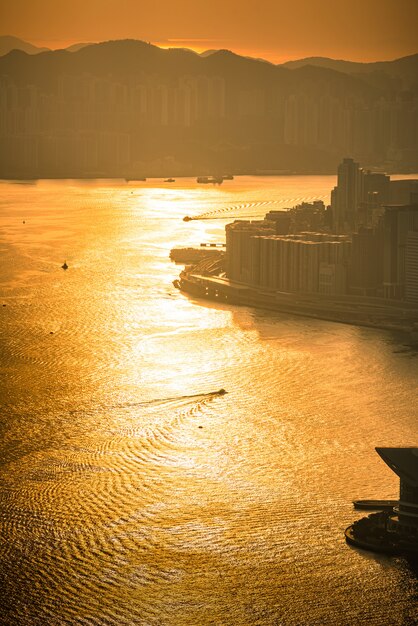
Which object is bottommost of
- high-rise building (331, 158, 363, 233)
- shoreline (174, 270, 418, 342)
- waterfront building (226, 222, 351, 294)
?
shoreline (174, 270, 418, 342)

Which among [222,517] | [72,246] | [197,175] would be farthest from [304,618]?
[197,175]

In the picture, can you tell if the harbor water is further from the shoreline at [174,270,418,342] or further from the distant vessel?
the distant vessel

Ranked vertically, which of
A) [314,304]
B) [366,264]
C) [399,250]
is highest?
[399,250]

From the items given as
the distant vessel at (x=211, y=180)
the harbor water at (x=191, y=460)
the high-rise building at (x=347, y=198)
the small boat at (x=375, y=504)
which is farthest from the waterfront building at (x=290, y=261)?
the distant vessel at (x=211, y=180)

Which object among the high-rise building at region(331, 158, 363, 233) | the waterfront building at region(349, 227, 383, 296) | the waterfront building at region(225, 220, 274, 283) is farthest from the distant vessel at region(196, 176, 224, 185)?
the waterfront building at region(349, 227, 383, 296)

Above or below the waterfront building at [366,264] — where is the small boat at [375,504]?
below

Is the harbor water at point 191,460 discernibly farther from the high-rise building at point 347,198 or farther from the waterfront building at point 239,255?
the high-rise building at point 347,198

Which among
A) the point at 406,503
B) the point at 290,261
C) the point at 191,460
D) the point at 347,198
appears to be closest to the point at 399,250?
the point at 290,261

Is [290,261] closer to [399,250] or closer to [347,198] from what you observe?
[399,250]
